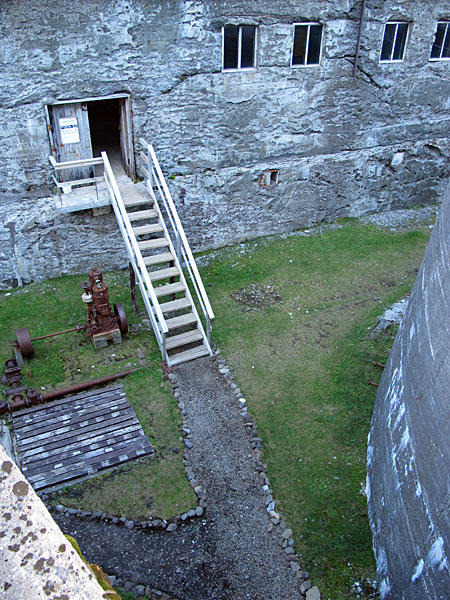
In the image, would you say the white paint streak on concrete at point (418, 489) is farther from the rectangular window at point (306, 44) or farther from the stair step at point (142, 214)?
the rectangular window at point (306, 44)

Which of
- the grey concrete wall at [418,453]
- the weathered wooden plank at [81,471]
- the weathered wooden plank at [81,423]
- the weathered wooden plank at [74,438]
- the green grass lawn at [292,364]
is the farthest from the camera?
the weathered wooden plank at [81,423]

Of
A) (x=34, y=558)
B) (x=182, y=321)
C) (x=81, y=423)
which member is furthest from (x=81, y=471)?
(x=34, y=558)

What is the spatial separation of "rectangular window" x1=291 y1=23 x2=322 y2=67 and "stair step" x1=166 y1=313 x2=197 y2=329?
20.3 feet

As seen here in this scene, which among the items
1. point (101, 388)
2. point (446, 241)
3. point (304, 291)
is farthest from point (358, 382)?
point (101, 388)

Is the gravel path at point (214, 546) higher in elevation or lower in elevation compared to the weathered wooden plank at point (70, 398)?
higher

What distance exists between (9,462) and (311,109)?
1089 cm

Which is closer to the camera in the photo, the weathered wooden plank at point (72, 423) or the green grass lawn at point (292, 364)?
the green grass lawn at point (292, 364)

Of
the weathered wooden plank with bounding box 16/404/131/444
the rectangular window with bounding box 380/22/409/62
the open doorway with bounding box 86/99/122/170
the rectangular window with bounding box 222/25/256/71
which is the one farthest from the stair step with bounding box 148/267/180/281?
the rectangular window with bounding box 380/22/409/62

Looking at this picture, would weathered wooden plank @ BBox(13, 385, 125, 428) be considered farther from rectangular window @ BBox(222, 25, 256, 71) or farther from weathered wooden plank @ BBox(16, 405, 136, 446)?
rectangular window @ BBox(222, 25, 256, 71)

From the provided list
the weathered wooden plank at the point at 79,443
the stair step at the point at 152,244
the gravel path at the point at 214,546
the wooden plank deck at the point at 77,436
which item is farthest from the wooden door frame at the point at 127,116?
the gravel path at the point at 214,546

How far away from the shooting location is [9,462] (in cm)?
276

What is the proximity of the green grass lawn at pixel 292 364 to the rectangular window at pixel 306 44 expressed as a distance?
13.4 feet

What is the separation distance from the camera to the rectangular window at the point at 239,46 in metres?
10.2

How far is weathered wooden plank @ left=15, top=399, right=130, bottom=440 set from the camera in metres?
7.41
